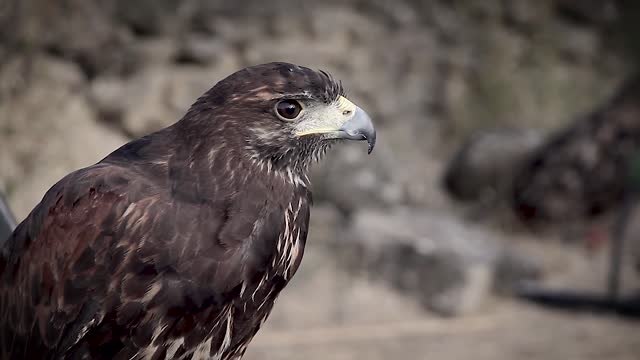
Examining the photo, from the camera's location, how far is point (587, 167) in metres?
8.09

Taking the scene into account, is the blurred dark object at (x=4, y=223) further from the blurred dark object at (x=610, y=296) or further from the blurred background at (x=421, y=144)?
the blurred dark object at (x=610, y=296)

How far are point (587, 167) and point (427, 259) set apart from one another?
2096 millimetres

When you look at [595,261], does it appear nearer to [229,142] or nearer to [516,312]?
[516,312]

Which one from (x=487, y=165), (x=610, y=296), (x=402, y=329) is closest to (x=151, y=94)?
(x=402, y=329)

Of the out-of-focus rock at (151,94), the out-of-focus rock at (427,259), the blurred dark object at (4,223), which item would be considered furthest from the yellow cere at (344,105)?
the out-of-focus rock at (151,94)

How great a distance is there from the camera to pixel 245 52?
7.83m

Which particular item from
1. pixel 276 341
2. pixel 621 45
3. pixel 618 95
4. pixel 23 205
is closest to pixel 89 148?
pixel 23 205

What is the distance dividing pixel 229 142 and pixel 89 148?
434 centimetres

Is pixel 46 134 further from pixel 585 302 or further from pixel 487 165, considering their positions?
pixel 487 165

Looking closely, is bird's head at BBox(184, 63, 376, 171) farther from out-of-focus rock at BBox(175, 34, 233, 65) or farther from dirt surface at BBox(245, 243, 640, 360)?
out-of-focus rock at BBox(175, 34, 233, 65)

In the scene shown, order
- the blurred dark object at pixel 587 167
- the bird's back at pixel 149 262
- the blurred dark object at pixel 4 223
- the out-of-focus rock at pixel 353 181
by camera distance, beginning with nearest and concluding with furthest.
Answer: the bird's back at pixel 149 262 → the blurred dark object at pixel 4 223 → the out-of-focus rock at pixel 353 181 → the blurred dark object at pixel 587 167

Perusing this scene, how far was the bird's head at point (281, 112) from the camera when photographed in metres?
2.38

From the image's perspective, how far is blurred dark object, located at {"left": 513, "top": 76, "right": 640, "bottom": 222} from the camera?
789cm

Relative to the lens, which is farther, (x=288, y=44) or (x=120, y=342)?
(x=288, y=44)
